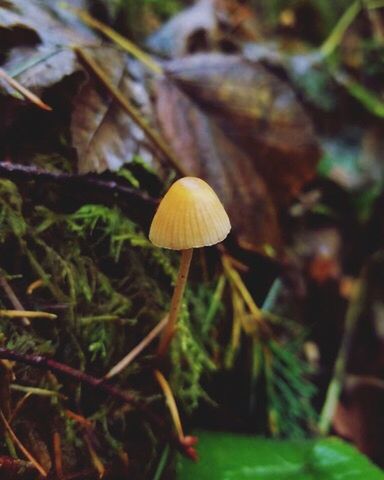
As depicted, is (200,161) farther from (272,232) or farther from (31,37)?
(31,37)

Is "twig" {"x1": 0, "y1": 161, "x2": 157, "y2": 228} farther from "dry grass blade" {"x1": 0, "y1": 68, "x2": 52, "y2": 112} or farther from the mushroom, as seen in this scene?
the mushroom

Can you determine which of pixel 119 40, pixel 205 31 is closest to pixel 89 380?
pixel 119 40

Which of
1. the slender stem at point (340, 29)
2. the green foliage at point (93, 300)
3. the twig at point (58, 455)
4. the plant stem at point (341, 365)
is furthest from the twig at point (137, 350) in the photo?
the slender stem at point (340, 29)

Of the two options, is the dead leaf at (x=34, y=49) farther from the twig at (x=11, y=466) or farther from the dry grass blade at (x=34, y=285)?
the twig at (x=11, y=466)

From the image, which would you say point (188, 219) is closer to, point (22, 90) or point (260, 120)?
point (22, 90)

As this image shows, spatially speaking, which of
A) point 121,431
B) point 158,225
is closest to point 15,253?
point 158,225

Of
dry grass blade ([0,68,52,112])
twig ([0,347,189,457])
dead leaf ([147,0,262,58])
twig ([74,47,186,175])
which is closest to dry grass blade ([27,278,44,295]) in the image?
twig ([0,347,189,457])
